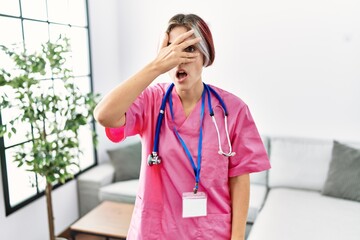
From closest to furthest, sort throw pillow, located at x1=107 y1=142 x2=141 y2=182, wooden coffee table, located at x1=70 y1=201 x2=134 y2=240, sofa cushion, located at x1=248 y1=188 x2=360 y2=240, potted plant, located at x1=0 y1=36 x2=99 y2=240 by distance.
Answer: potted plant, located at x1=0 y1=36 x2=99 y2=240 < sofa cushion, located at x1=248 y1=188 x2=360 y2=240 < wooden coffee table, located at x1=70 y1=201 x2=134 y2=240 < throw pillow, located at x1=107 y1=142 x2=141 y2=182

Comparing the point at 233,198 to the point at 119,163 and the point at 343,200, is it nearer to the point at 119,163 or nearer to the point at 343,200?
the point at 343,200

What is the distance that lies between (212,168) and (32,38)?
5.92ft

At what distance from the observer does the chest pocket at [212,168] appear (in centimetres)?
107

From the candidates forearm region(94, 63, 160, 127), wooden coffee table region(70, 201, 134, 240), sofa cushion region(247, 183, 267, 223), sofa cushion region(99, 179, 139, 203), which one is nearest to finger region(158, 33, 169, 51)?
forearm region(94, 63, 160, 127)

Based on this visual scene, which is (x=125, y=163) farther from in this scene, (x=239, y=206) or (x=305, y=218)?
(x=239, y=206)

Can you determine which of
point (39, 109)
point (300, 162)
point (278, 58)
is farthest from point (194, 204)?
point (278, 58)

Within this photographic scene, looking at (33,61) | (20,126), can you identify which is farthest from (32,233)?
(33,61)

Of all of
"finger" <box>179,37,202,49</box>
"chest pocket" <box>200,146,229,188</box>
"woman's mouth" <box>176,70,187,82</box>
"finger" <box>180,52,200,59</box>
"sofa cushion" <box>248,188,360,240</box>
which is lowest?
"sofa cushion" <box>248,188,360,240</box>

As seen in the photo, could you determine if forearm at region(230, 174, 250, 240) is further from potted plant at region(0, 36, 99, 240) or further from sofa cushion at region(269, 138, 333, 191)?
sofa cushion at region(269, 138, 333, 191)

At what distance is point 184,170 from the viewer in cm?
107

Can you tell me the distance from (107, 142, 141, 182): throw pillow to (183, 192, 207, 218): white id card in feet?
6.35

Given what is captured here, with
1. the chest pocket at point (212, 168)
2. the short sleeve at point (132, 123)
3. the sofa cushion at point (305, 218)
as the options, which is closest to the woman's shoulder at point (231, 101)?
the chest pocket at point (212, 168)

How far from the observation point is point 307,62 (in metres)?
2.85

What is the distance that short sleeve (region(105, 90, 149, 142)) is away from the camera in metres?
1.02
